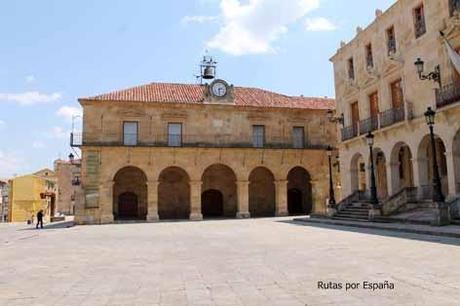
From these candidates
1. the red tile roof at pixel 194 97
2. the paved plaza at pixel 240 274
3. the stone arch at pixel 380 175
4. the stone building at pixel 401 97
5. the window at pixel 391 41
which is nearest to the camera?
the paved plaza at pixel 240 274

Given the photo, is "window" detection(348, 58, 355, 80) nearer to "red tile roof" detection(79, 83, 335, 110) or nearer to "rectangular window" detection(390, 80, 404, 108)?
"rectangular window" detection(390, 80, 404, 108)

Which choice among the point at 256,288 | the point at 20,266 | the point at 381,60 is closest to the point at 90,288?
the point at 256,288

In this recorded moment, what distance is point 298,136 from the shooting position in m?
29.6

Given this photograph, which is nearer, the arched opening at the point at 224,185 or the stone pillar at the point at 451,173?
the stone pillar at the point at 451,173

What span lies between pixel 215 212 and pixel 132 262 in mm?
22334

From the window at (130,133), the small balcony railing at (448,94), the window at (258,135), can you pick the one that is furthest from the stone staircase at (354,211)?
the window at (130,133)

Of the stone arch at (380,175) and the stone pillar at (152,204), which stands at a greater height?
the stone arch at (380,175)

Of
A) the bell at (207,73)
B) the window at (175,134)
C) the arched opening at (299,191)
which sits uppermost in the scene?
the bell at (207,73)

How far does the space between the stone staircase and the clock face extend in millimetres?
11936

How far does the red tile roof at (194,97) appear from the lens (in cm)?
2717

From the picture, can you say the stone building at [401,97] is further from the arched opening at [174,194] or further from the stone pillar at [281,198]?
the arched opening at [174,194]

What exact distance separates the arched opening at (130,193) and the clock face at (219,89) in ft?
24.8

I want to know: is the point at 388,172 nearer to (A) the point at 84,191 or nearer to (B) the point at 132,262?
(B) the point at 132,262

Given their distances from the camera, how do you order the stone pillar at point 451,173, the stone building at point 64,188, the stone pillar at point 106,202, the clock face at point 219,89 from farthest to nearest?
the stone building at point 64,188
the clock face at point 219,89
the stone pillar at point 106,202
the stone pillar at point 451,173
